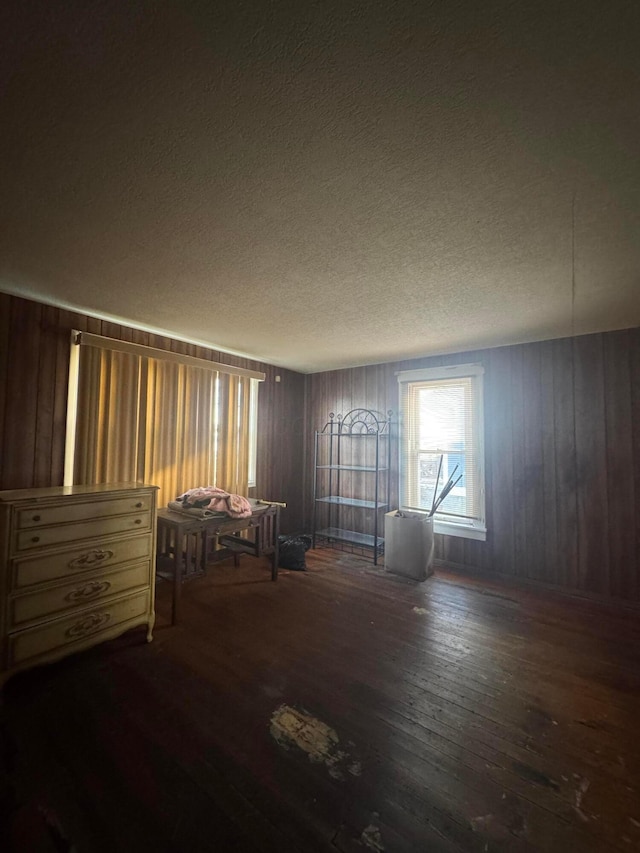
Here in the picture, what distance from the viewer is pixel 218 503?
292cm

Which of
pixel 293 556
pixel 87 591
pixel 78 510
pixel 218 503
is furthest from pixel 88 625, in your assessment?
pixel 293 556

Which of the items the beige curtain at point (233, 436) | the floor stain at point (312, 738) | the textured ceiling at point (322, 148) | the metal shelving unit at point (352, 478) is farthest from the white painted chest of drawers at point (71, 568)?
the metal shelving unit at point (352, 478)

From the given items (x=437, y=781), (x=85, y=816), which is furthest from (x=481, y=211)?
(x=85, y=816)

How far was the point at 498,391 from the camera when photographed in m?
3.66

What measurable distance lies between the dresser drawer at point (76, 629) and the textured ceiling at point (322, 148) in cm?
207

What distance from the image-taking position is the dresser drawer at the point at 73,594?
183 centimetres

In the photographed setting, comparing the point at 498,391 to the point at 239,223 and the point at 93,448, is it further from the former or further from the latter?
the point at 93,448

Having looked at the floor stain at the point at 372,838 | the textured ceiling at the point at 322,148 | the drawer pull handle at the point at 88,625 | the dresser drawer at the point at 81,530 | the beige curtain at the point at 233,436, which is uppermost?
the textured ceiling at the point at 322,148

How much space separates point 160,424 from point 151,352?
0.68 metres

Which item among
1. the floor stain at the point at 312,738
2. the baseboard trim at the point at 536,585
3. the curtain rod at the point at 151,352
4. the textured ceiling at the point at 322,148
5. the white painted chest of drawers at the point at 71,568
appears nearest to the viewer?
the textured ceiling at the point at 322,148

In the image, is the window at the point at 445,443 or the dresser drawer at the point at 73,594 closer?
the dresser drawer at the point at 73,594

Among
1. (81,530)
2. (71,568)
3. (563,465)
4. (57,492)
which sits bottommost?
(71,568)

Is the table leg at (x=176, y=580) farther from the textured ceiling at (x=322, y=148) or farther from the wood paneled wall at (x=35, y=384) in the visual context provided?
the textured ceiling at (x=322, y=148)

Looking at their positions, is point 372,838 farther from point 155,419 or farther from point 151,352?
point 151,352
